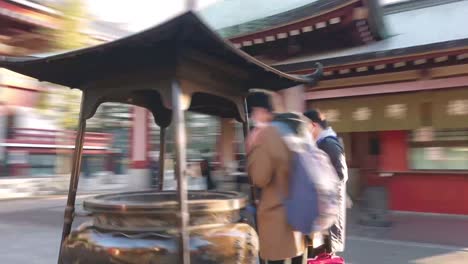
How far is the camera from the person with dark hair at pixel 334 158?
155 inches

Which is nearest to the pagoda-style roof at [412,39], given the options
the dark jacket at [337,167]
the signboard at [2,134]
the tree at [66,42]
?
the dark jacket at [337,167]

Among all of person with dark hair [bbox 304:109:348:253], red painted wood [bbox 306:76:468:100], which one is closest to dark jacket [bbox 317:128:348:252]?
person with dark hair [bbox 304:109:348:253]

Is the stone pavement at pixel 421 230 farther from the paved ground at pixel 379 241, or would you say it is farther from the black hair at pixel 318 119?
the black hair at pixel 318 119

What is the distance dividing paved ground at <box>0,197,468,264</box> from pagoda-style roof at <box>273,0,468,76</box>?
3315mm

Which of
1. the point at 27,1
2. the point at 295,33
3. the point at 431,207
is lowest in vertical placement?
the point at 431,207

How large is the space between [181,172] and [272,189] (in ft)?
2.14

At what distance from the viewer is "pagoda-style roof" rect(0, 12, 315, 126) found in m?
2.85

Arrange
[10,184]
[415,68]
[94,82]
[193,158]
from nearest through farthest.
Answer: [94,82]
[415,68]
[193,158]
[10,184]

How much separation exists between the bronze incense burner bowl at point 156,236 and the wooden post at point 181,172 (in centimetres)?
7

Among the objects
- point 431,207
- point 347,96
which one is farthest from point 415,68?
point 431,207

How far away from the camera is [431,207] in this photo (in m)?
9.91

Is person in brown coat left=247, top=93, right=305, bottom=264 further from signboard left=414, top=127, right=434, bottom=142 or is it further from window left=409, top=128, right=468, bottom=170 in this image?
window left=409, top=128, right=468, bottom=170

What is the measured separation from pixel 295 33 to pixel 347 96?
1916 mm

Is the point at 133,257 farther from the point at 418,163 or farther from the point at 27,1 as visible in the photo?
the point at 27,1
